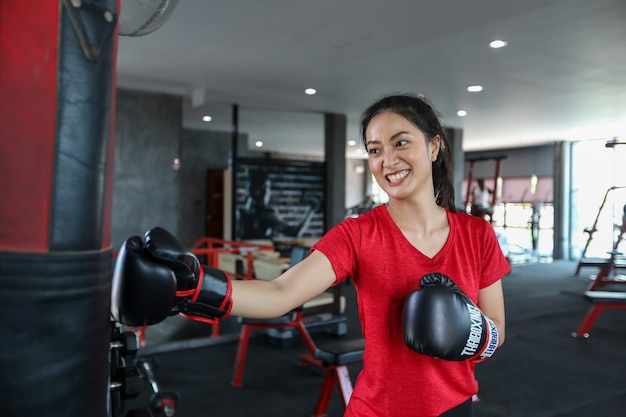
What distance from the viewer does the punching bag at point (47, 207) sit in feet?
3.07

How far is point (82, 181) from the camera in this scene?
995 millimetres

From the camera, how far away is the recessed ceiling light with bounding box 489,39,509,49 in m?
4.53

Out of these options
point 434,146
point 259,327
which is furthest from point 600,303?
point 434,146

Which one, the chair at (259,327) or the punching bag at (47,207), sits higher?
the punching bag at (47,207)

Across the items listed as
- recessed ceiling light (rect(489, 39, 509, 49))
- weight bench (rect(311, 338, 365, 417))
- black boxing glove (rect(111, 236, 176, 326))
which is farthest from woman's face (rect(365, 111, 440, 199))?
recessed ceiling light (rect(489, 39, 509, 49))

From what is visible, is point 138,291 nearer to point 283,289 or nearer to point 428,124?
point 283,289

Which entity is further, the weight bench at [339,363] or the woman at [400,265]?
the weight bench at [339,363]

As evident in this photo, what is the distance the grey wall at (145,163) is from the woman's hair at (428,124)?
5599mm

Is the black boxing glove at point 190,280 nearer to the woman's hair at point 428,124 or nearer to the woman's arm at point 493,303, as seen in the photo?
the woman's hair at point 428,124

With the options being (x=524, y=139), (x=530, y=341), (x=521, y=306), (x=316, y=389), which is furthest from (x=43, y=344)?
(x=524, y=139)

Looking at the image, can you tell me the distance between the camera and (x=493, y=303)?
54.9 inches

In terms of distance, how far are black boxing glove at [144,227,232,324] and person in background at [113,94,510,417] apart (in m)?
0.03

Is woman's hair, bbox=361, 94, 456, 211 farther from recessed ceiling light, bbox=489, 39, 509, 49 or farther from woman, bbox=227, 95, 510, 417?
recessed ceiling light, bbox=489, 39, 509, 49

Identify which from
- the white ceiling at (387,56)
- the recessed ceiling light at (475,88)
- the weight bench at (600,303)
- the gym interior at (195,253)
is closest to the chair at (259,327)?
the gym interior at (195,253)
